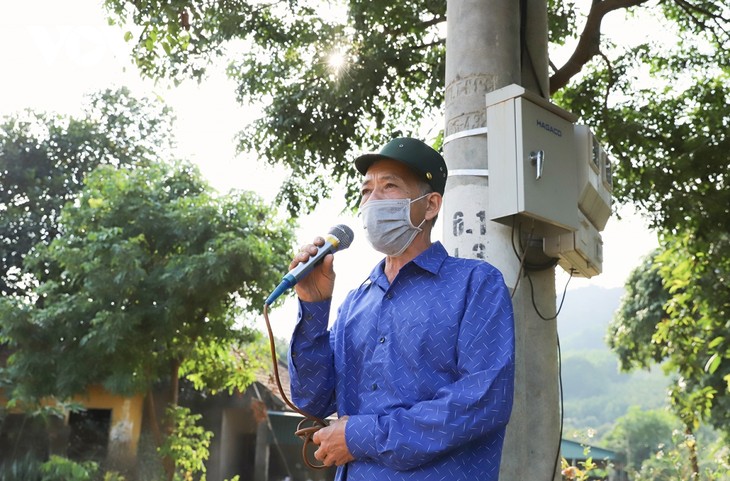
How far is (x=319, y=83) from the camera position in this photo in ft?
26.2

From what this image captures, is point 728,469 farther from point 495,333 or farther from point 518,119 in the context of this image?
point 495,333

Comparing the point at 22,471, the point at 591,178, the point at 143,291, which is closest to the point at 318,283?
the point at 591,178

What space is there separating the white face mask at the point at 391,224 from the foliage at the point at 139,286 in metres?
10.5

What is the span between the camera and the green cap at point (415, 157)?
7.63 ft

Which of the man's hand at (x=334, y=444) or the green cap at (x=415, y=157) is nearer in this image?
the man's hand at (x=334, y=444)

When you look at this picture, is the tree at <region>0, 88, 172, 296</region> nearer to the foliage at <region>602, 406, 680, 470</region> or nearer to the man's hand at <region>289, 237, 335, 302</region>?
the man's hand at <region>289, 237, 335, 302</region>

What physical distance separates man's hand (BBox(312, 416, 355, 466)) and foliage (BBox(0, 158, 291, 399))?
10.7 meters

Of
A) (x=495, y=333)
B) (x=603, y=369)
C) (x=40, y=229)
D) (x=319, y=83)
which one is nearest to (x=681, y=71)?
(x=319, y=83)

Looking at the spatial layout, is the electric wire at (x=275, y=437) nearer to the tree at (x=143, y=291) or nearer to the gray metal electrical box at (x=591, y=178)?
the tree at (x=143, y=291)

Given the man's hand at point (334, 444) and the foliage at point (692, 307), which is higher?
the foliage at point (692, 307)

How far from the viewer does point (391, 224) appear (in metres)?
2.35

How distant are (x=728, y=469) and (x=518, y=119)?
6.08 m

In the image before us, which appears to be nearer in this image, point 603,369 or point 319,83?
point 319,83

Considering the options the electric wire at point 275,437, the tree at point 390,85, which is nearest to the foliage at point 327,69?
the tree at point 390,85
